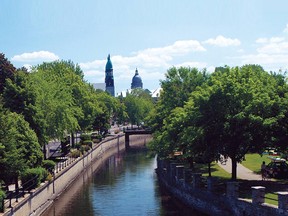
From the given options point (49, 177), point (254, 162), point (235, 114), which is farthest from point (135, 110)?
point (235, 114)

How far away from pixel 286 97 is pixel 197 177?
976cm

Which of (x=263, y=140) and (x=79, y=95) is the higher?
(x=79, y=95)

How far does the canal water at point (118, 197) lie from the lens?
126 feet

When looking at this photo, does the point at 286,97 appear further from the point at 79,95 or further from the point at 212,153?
the point at 79,95

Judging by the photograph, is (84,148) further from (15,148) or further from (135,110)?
(135,110)

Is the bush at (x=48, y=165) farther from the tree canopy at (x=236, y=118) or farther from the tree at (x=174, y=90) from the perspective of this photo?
the tree canopy at (x=236, y=118)

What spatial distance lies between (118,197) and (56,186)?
6460 mm

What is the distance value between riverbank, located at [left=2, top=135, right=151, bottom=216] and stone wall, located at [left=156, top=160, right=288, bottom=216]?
37.2ft

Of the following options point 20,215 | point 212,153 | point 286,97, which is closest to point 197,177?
point 212,153

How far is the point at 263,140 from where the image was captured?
3438cm

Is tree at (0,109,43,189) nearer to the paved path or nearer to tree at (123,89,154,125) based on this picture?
→ the paved path

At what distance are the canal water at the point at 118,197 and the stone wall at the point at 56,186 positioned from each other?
0.84 metres

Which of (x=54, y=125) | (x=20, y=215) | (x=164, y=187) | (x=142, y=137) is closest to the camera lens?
(x=20, y=215)

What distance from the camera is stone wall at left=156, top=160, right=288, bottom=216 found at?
27.1 metres
